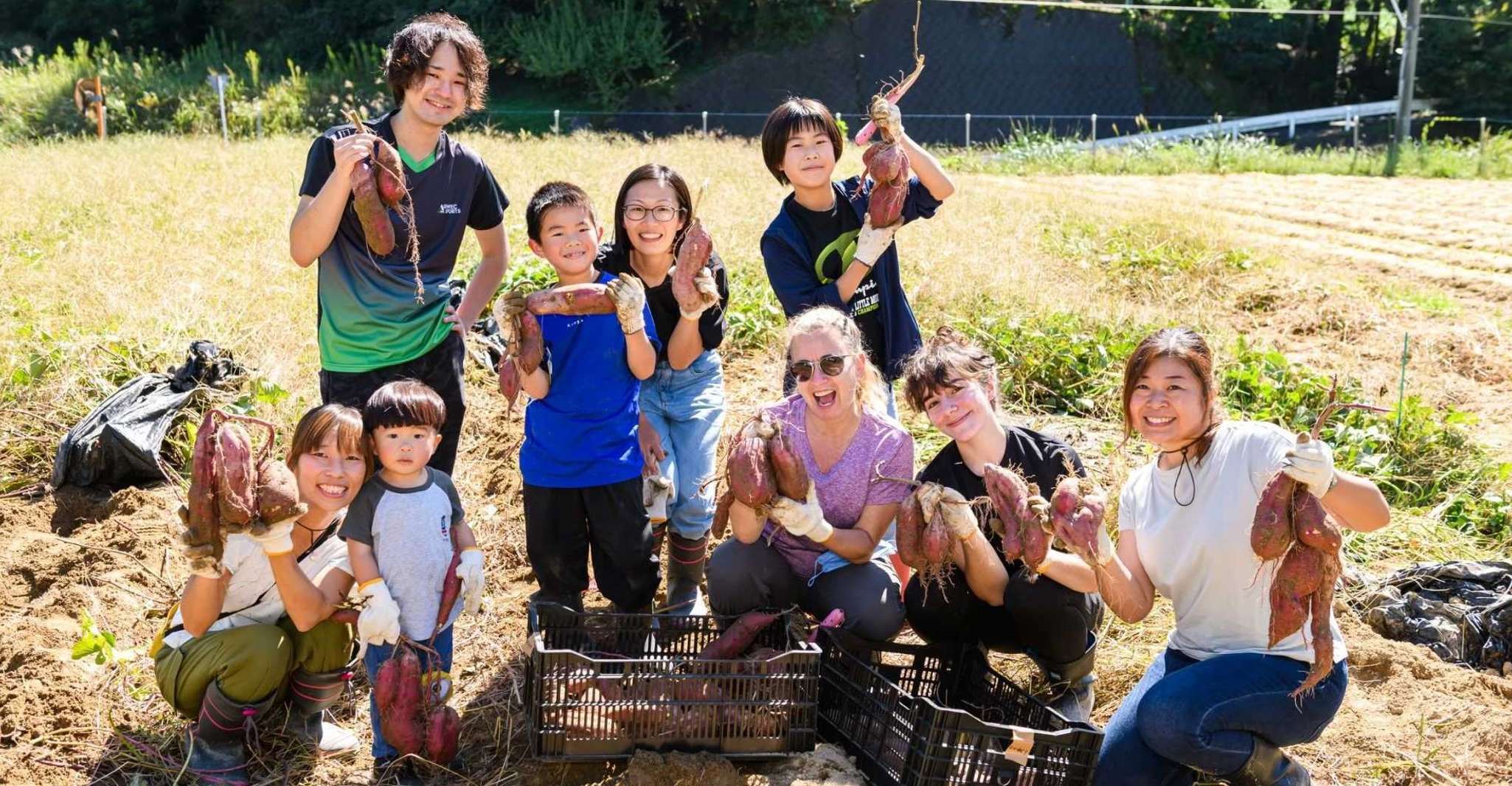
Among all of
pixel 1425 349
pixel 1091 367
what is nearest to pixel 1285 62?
pixel 1425 349

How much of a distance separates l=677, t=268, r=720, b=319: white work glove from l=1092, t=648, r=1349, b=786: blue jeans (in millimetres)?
1544

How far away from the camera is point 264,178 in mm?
10383

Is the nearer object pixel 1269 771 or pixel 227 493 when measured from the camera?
pixel 227 493

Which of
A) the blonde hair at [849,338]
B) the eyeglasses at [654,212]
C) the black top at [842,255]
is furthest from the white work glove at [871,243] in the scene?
the eyeglasses at [654,212]

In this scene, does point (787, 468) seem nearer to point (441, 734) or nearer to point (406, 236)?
point (441, 734)

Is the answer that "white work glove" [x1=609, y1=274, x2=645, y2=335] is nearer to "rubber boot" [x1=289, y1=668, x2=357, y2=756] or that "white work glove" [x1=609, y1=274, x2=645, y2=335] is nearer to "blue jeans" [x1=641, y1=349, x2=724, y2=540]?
"blue jeans" [x1=641, y1=349, x2=724, y2=540]

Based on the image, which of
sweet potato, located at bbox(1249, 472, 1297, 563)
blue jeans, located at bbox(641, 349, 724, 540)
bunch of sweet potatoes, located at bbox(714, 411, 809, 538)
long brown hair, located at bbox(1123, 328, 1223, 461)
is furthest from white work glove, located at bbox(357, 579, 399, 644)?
sweet potato, located at bbox(1249, 472, 1297, 563)

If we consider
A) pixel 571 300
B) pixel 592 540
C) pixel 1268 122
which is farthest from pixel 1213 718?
pixel 1268 122

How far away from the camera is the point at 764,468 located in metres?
3.08

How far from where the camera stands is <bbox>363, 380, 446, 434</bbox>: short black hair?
313 centimetres

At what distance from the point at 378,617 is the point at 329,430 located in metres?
0.50

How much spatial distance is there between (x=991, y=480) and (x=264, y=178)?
9083mm

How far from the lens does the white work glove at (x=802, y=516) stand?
309 cm

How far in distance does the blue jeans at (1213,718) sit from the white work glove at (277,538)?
6.82ft
